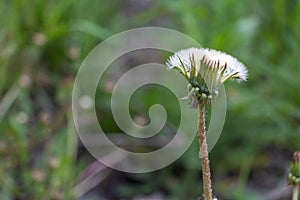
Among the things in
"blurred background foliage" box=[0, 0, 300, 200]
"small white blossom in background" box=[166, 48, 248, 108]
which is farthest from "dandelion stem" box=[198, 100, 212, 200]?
"blurred background foliage" box=[0, 0, 300, 200]

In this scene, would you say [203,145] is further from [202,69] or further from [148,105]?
[148,105]

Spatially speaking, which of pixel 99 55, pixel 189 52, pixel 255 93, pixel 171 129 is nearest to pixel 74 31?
pixel 99 55

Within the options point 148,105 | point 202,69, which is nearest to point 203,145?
point 202,69

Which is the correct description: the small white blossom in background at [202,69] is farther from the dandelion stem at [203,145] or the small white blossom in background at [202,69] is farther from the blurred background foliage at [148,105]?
the blurred background foliage at [148,105]

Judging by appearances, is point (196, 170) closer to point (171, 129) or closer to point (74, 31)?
point (171, 129)

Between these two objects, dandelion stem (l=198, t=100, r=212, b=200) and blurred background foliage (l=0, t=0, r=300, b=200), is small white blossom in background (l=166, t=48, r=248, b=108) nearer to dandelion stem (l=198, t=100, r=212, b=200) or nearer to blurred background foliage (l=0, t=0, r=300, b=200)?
dandelion stem (l=198, t=100, r=212, b=200)

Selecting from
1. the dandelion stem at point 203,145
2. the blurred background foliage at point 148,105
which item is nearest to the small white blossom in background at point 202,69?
the dandelion stem at point 203,145
